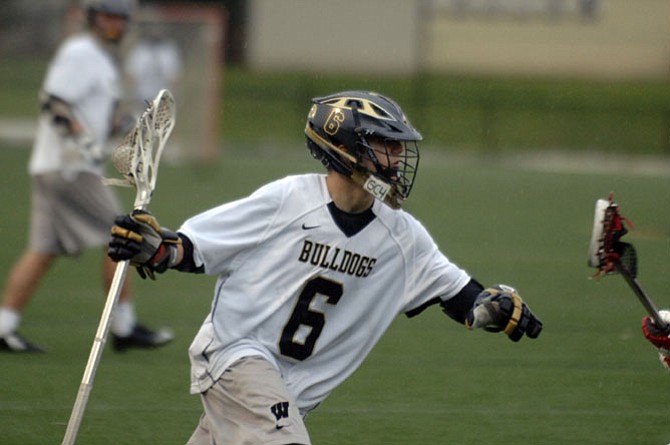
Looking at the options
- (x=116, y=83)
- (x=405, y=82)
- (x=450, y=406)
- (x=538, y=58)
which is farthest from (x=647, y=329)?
(x=538, y=58)

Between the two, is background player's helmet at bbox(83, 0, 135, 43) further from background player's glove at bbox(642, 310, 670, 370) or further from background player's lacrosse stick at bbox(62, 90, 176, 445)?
background player's glove at bbox(642, 310, 670, 370)

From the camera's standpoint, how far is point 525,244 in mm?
13398

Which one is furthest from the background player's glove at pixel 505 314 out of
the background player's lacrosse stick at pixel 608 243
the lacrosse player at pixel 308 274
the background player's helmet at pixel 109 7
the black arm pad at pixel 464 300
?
the background player's helmet at pixel 109 7

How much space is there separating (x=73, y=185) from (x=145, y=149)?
10.4ft

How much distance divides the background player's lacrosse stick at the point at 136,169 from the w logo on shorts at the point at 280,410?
68cm

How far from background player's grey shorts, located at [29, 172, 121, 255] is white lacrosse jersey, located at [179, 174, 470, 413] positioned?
10.9 feet

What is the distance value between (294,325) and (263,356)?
163mm

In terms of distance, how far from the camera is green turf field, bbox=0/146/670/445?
6.31m

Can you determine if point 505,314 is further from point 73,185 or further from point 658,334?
point 73,185

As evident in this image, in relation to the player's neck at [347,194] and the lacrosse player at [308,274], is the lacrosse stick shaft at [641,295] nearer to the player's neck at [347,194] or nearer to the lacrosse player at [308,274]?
the lacrosse player at [308,274]

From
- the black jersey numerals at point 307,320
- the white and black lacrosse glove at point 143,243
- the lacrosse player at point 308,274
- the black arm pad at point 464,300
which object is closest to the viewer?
the white and black lacrosse glove at point 143,243

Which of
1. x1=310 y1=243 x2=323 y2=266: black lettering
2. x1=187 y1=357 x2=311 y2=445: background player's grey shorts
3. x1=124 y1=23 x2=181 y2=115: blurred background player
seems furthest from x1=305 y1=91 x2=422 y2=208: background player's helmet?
x1=124 y1=23 x2=181 y2=115: blurred background player

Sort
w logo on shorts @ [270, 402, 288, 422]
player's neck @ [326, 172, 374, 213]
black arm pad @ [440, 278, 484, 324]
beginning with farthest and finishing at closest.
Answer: black arm pad @ [440, 278, 484, 324], player's neck @ [326, 172, 374, 213], w logo on shorts @ [270, 402, 288, 422]

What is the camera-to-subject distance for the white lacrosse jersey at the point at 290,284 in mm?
4664
